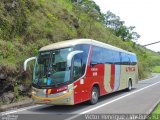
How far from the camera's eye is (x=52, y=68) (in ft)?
45.6

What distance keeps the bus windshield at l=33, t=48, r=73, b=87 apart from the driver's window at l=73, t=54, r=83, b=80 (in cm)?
40

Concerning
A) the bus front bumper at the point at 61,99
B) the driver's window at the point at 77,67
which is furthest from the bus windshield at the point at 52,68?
the bus front bumper at the point at 61,99

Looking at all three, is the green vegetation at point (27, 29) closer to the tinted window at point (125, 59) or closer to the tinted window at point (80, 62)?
the tinted window at point (80, 62)

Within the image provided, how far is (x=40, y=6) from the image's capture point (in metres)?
27.6

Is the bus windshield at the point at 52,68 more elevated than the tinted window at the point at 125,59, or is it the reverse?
the tinted window at the point at 125,59

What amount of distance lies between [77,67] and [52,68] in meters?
1.14

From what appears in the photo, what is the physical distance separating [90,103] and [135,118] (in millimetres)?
4747

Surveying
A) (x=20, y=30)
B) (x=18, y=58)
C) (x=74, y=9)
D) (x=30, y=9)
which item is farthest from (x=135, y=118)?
(x=74, y=9)

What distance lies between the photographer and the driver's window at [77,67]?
13.9 meters

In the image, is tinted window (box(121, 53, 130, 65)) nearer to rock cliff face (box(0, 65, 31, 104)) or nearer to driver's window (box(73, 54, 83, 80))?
rock cliff face (box(0, 65, 31, 104))

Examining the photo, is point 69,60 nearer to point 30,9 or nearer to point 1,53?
point 1,53

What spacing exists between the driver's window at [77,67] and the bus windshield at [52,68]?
1.30 ft

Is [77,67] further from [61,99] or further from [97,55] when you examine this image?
[97,55]

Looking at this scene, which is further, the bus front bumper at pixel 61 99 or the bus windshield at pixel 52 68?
the bus windshield at pixel 52 68
